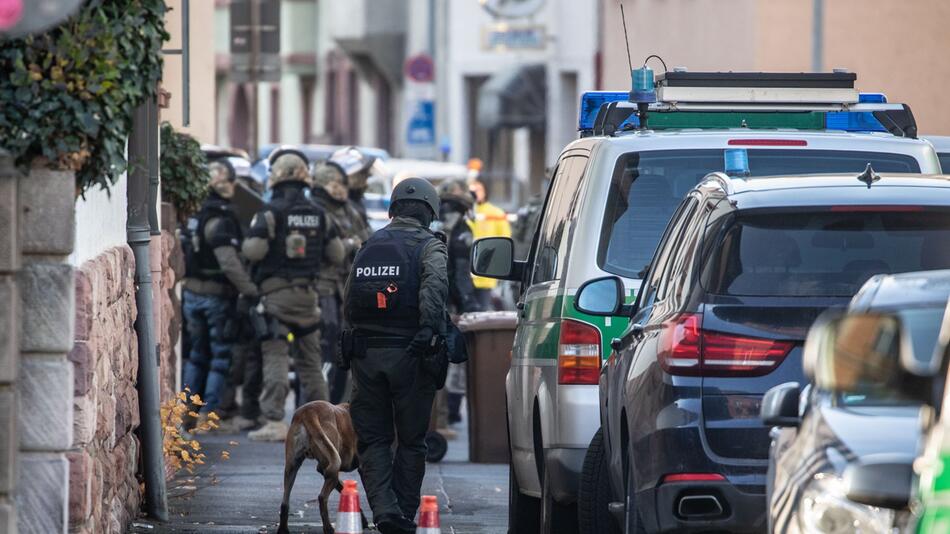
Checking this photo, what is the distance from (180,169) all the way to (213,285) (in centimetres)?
247

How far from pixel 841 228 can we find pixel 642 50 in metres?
31.1

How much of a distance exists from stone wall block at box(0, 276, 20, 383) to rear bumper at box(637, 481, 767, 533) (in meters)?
2.03

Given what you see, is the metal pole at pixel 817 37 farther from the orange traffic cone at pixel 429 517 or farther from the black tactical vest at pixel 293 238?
the orange traffic cone at pixel 429 517

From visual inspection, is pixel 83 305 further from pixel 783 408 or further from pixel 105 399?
pixel 783 408

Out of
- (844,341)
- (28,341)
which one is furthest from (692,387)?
(28,341)

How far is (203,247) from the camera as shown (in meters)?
15.9

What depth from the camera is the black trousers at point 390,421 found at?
10414 millimetres

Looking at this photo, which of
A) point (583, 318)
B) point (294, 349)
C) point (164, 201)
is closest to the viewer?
point (583, 318)

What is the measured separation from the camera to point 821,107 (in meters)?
10.2

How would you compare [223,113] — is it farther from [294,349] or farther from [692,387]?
[692,387]

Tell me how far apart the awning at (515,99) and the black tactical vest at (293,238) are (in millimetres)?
28940

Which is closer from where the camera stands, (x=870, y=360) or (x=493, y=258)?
(x=870, y=360)

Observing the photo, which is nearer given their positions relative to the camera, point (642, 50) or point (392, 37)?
point (642, 50)

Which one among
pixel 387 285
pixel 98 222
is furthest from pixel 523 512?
pixel 98 222
